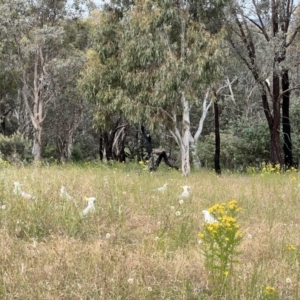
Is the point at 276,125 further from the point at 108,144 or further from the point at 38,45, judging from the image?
the point at 38,45

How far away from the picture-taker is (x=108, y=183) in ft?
22.1

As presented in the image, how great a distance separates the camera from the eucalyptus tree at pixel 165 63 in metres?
12.4

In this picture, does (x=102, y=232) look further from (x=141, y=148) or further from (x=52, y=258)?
(x=141, y=148)

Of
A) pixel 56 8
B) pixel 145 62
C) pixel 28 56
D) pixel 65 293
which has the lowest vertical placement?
pixel 65 293

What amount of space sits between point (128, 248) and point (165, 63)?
9.16 metres

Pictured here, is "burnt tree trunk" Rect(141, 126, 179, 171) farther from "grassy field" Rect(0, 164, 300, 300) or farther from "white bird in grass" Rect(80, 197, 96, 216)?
"white bird in grass" Rect(80, 197, 96, 216)

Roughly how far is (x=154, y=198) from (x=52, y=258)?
8.45ft

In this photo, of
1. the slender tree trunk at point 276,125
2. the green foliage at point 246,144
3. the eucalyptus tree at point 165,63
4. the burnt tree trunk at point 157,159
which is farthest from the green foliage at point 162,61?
the green foliage at point 246,144

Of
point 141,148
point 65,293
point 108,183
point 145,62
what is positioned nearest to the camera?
point 65,293

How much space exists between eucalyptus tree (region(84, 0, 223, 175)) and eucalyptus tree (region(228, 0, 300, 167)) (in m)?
2.24

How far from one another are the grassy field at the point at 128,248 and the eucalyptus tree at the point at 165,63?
679 centimetres

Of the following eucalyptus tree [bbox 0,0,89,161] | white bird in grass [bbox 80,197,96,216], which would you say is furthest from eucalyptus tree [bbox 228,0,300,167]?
white bird in grass [bbox 80,197,96,216]

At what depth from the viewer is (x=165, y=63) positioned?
12.5 meters

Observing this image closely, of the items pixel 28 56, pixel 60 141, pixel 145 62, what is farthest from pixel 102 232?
pixel 60 141
